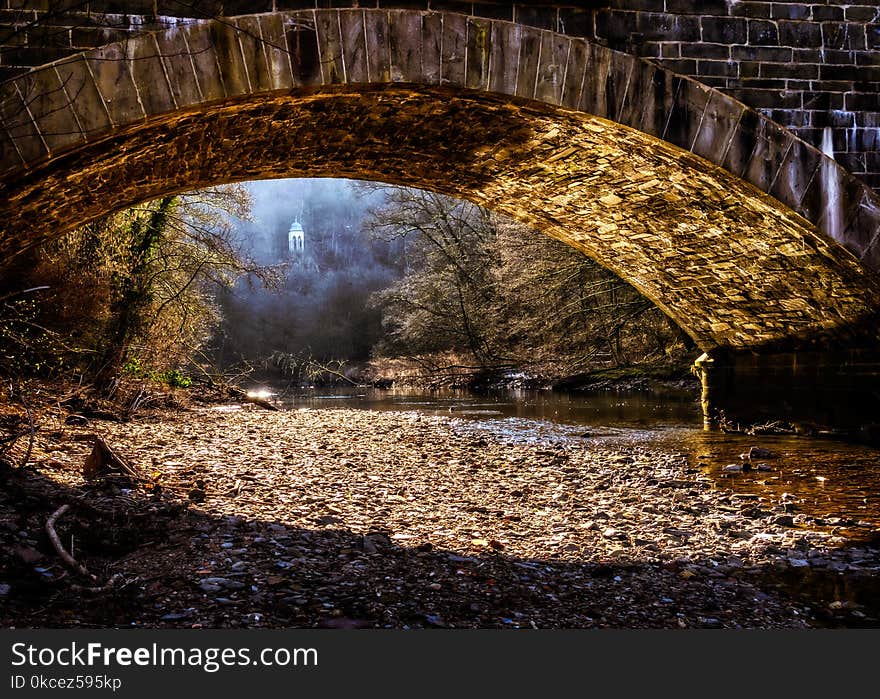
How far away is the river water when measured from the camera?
6.31 m

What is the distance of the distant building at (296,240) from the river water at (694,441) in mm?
39297

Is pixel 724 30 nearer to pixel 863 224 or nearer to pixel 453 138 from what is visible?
pixel 863 224

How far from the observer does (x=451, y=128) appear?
6871 mm

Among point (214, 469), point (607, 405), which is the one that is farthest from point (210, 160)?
point (607, 405)

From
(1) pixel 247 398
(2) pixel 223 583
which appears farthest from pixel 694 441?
(1) pixel 247 398

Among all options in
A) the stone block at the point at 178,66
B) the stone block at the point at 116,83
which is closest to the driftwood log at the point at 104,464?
the stone block at the point at 116,83

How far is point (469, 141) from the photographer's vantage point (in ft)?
23.7

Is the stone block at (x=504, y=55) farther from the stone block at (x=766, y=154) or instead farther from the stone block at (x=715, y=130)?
the stone block at (x=766, y=154)

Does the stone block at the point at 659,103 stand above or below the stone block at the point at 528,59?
below

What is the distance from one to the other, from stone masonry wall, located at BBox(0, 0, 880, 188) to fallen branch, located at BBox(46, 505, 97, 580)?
3.85 metres

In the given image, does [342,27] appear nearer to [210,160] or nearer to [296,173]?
[210,160]

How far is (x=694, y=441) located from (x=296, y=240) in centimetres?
4968

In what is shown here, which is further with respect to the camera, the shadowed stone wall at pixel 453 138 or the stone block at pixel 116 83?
the shadowed stone wall at pixel 453 138

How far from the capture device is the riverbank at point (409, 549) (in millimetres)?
3344
